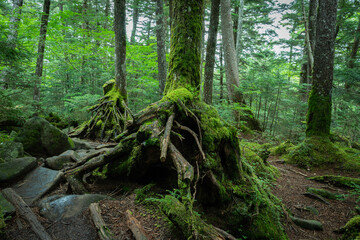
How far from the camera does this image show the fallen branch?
2.24 metres

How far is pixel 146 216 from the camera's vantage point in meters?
2.72

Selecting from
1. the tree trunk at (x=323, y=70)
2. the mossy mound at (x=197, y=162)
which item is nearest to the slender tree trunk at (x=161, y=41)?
the mossy mound at (x=197, y=162)

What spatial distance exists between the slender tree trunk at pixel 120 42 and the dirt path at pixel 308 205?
7.21m

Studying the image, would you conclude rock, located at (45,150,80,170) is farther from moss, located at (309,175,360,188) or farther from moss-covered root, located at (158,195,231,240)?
moss, located at (309,175,360,188)

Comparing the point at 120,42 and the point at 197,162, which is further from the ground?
the point at 120,42

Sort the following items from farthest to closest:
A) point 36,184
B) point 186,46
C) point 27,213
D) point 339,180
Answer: point 339,180, point 186,46, point 36,184, point 27,213

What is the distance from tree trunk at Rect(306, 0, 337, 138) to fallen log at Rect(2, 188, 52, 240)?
8.90 m

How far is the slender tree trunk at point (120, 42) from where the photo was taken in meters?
7.73

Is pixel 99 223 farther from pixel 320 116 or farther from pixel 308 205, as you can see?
pixel 320 116

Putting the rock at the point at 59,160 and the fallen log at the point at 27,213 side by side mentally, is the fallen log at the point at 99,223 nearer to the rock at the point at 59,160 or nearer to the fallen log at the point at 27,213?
the fallen log at the point at 27,213

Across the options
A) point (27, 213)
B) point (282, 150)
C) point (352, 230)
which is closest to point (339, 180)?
point (352, 230)

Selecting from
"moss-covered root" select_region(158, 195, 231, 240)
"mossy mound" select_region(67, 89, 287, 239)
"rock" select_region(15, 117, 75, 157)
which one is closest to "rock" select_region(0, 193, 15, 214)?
"mossy mound" select_region(67, 89, 287, 239)

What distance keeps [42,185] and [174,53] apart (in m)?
4.14

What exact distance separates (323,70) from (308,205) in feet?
18.7
